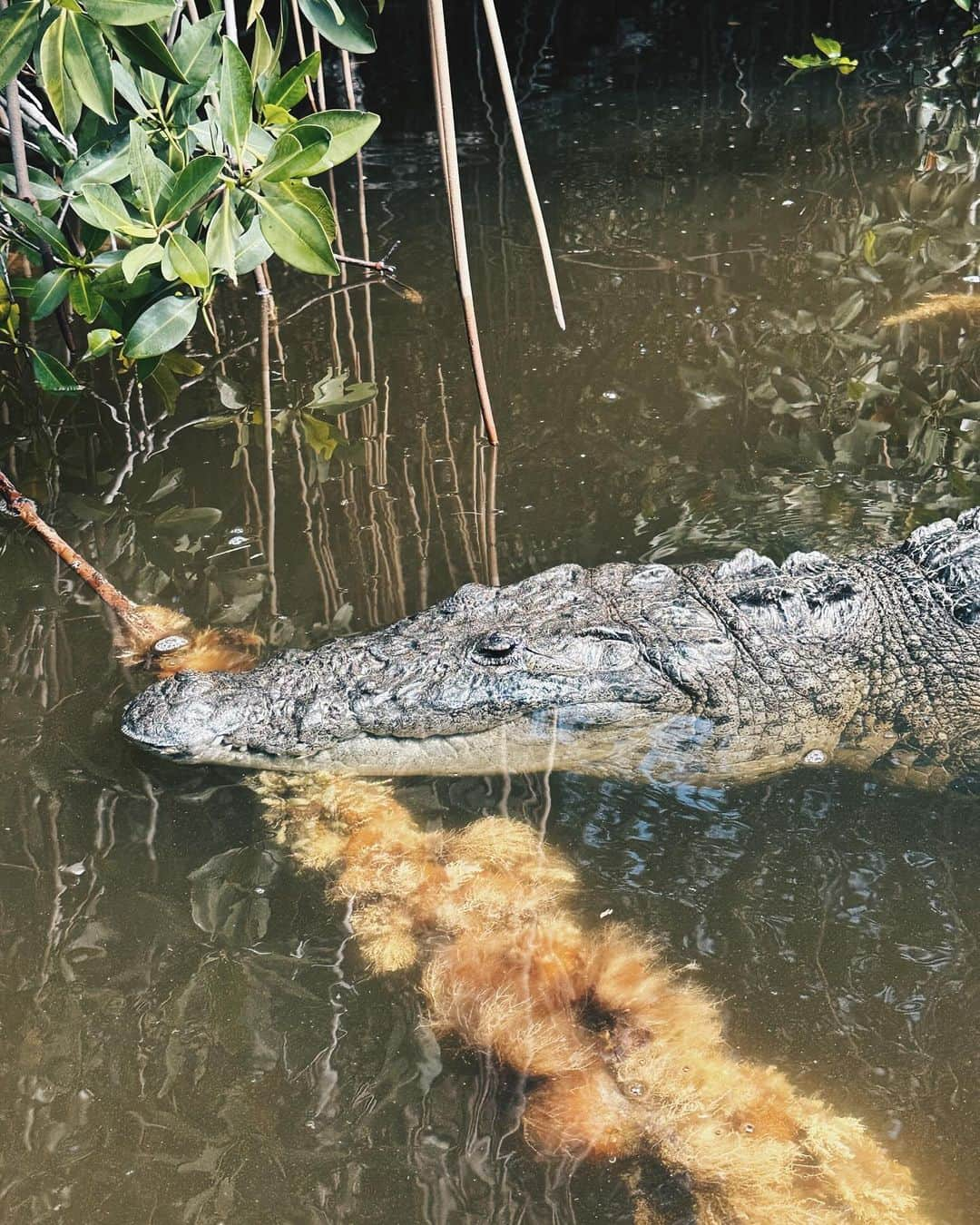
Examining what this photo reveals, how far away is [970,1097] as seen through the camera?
2719 mm

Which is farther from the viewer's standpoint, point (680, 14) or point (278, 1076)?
point (680, 14)

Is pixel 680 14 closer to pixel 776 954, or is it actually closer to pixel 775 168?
pixel 775 168

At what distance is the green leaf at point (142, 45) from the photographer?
353 centimetres

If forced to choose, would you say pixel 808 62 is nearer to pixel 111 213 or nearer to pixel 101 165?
pixel 101 165

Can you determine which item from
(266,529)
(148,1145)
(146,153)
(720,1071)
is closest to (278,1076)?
(148,1145)

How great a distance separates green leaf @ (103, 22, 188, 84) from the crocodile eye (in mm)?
2071

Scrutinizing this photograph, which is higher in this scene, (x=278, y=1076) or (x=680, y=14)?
(x=680, y=14)

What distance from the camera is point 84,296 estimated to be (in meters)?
4.65

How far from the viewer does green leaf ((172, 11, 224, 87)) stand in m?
4.07

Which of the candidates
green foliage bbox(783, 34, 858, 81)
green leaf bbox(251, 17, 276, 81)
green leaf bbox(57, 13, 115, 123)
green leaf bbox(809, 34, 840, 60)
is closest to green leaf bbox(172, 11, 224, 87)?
green leaf bbox(251, 17, 276, 81)

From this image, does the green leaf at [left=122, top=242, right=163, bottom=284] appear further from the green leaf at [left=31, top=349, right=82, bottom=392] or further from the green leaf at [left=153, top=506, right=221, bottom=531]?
the green leaf at [left=153, top=506, right=221, bottom=531]

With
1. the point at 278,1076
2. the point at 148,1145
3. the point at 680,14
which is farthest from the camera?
the point at 680,14

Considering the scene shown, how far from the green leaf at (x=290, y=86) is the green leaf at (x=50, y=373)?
1.62m

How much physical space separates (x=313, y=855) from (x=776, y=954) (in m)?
1.34
